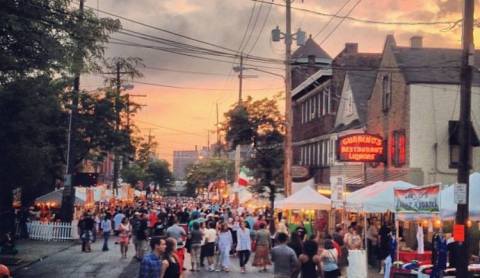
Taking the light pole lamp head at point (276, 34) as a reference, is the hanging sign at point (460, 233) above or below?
below

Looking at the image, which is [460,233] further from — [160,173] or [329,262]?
[160,173]

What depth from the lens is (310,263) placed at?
13609mm

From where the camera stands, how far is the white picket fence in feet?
118

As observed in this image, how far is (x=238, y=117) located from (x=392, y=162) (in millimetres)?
10259

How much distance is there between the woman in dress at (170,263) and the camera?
10.9 m

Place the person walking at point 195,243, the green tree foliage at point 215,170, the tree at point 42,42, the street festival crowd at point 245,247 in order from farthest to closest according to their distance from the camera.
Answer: the green tree foliage at point 215,170
the person walking at point 195,243
the tree at point 42,42
the street festival crowd at point 245,247

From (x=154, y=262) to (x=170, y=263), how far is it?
29cm

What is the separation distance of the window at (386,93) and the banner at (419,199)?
1256 centimetres

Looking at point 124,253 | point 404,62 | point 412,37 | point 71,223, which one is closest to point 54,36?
point 124,253

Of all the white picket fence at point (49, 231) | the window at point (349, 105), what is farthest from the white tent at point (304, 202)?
the white picket fence at point (49, 231)

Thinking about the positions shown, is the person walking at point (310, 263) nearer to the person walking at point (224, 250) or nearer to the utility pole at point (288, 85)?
the person walking at point (224, 250)

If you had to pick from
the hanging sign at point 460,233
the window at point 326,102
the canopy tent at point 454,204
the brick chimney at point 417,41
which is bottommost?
the hanging sign at point 460,233

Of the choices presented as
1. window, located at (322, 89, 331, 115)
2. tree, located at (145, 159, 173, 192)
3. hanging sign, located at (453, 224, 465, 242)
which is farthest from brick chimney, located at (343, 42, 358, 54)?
tree, located at (145, 159, 173, 192)

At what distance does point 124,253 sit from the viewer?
89.6 feet
